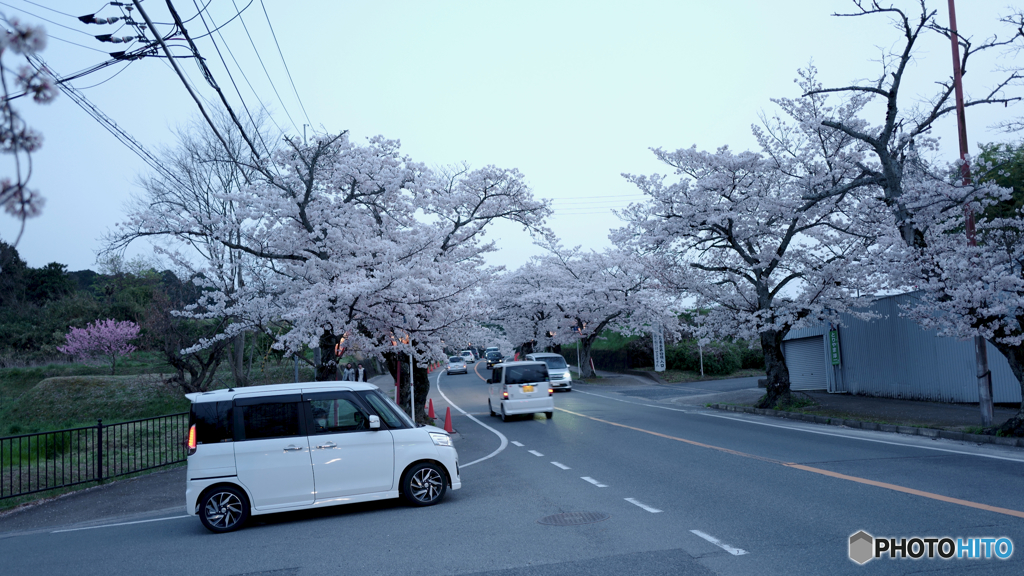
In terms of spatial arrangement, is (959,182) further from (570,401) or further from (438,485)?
(570,401)

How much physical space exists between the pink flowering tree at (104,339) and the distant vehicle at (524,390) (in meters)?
21.8

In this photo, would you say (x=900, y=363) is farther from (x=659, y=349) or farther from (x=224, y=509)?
(x=659, y=349)

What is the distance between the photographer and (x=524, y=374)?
2142 cm

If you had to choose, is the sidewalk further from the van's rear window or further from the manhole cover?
the van's rear window

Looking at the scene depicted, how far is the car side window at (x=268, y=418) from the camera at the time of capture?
341 inches

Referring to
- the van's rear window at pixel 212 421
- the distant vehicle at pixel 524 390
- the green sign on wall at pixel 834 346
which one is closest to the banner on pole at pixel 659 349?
the green sign on wall at pixel 834 346

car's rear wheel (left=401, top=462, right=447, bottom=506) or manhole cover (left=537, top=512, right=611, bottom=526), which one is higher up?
car's rear wheel (left=401, top=462, right=447, bottom=506)

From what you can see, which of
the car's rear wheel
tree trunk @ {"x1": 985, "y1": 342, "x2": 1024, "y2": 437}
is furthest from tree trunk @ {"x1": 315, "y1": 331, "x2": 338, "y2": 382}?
tree trunk @ {"x1": 985, "y1": 342, "x2": 1024, "y2": 437}

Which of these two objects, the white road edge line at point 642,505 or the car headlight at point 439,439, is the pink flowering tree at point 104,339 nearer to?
the car headlight at point 439,439

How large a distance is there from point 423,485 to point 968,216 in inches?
507

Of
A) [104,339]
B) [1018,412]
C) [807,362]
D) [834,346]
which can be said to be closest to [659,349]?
[807,362]

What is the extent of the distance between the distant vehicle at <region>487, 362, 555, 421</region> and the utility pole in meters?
11.2

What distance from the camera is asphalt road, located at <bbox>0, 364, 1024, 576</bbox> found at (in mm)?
5996

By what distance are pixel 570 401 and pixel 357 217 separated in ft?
51.6
